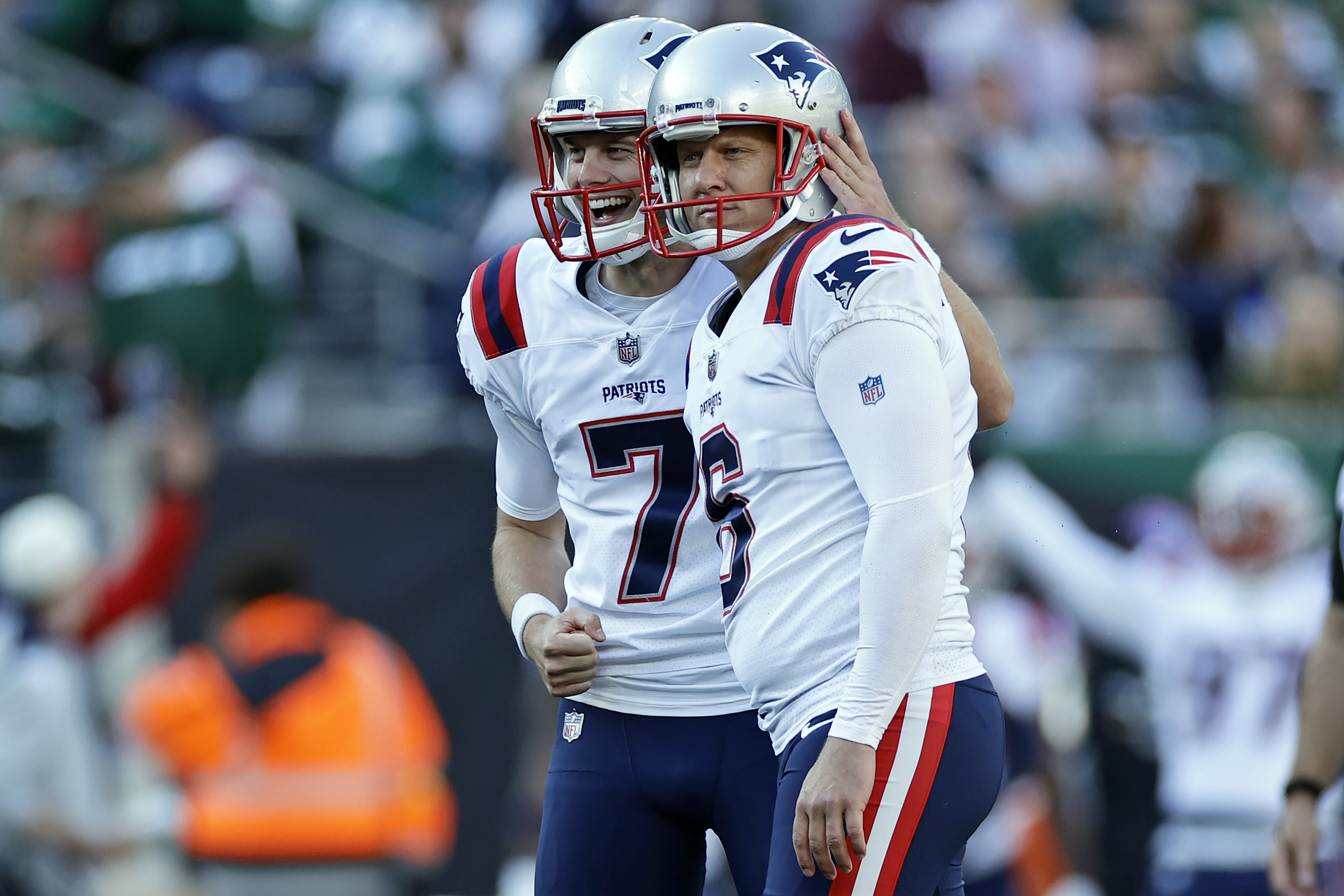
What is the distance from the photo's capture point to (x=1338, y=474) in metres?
3.85

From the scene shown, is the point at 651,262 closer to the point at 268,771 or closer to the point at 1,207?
the point at 268,771

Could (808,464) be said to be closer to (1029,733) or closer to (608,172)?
(608,172)

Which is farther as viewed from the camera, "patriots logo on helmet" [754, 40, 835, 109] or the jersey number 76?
the jersey number 76

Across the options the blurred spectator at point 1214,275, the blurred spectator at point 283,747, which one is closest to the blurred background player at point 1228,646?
the blurred spectator at point 1214,275

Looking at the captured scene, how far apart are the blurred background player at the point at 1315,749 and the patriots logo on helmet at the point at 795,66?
5.05 ft

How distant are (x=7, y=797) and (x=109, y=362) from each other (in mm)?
1967

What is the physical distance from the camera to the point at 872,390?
2.66 metres

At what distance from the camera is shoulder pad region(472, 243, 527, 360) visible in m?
3.36

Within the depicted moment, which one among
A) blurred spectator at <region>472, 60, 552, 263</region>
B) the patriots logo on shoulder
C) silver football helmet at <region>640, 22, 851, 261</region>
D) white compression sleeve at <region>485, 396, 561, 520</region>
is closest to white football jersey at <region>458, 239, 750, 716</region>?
the patriots logo on shoulder

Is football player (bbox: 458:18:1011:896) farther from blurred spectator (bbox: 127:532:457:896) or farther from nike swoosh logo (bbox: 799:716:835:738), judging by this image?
blurred spectator (bbox: 127:532:457:896)

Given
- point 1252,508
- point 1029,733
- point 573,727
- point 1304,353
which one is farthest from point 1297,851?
point 1304,353

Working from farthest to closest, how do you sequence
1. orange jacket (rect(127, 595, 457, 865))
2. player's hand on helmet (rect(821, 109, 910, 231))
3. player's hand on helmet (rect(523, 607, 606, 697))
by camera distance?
orange jacket (rect(127, 595, 457, 865))
player's hand on helmet (rect(523, 607, 606, 697))
player's hand on helmet (rect(821, 109, 910, 231))

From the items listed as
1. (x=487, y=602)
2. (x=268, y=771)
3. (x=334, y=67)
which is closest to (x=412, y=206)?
(x=334, y=67)

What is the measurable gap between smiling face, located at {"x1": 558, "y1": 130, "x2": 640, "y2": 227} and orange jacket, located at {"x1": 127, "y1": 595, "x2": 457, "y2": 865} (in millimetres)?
3046
